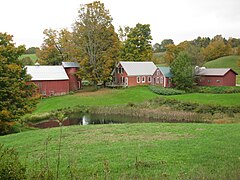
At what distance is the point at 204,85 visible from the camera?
48406mm

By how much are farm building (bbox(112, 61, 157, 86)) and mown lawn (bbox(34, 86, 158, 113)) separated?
20.4 feet

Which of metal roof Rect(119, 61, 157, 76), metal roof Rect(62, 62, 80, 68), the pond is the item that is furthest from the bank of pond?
metal roof Rect(119, 61, 157, 76)

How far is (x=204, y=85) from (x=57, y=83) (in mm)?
25950

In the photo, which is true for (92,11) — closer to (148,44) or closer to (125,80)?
(125,80)

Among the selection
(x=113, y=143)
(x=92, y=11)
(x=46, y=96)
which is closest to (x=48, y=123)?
(x=46, y=96)

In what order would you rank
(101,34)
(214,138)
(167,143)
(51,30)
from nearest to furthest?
(167,143) < (214,138) < (101,34) < (51,30)

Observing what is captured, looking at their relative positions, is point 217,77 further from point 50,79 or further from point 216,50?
point 216,50

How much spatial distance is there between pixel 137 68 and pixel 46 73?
17131 millimetres

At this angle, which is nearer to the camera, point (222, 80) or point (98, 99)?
point (98, 99)

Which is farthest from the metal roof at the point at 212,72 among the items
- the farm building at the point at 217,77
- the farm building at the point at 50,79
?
the farm building at the point at 50,79

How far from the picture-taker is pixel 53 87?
144 ft

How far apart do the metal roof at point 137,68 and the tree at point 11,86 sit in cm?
2852

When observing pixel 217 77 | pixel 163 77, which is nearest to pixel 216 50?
pixel 217 77

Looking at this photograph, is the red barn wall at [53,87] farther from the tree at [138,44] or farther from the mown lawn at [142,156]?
the mown lawn at [142,156]
